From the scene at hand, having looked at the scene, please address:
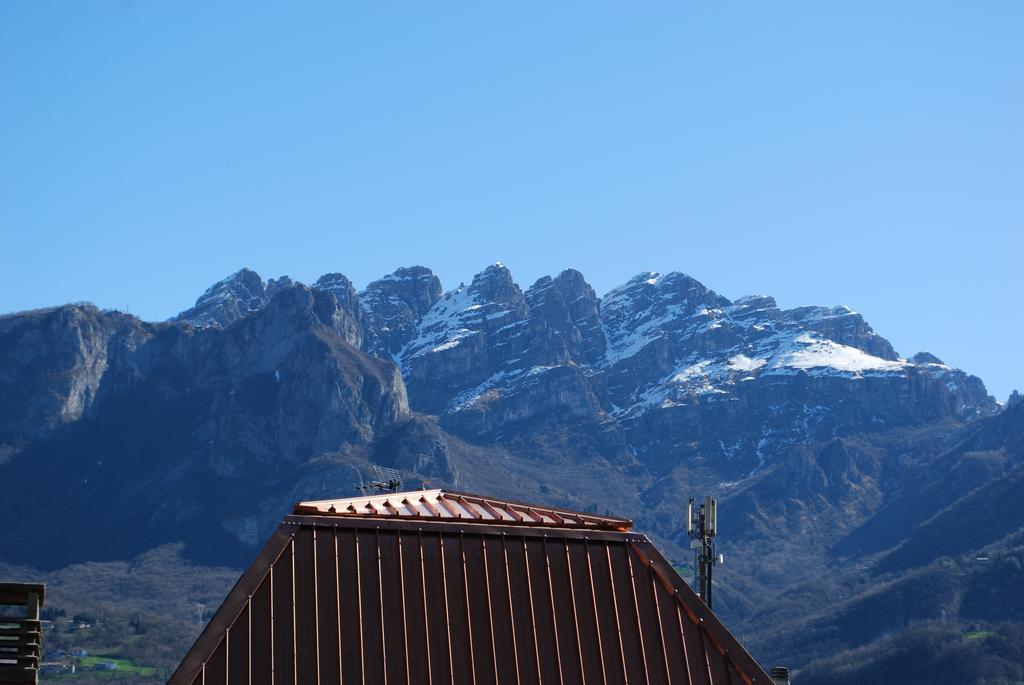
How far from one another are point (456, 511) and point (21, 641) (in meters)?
9.60

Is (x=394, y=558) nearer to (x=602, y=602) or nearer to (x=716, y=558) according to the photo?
(x=602, y=602)

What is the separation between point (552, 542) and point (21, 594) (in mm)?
9752

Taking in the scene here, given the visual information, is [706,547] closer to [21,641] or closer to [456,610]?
[456,610]

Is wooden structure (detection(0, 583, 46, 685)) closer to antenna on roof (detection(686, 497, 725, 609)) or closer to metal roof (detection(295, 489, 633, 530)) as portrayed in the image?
metal roof (detection(295, 489, 633, 530))

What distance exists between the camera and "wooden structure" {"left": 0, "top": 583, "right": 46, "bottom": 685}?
24203 mm

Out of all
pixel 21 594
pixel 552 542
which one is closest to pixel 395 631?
pixel 552 542

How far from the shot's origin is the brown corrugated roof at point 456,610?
28.1 m

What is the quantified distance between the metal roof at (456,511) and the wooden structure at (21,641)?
6.15 m

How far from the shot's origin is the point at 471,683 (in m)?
28.4

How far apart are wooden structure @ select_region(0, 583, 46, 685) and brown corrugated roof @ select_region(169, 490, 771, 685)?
124 inches

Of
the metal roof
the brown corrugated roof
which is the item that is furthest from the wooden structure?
the metal roof

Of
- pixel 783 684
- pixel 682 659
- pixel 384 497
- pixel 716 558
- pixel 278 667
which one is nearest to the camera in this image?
pixel 278 667

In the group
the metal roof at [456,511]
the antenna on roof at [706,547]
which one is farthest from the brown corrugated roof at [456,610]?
the antenna on roof at [706,547]

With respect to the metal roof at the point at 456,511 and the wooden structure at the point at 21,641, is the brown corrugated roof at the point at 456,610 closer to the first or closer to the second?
the metal roof at the point at 456,511
